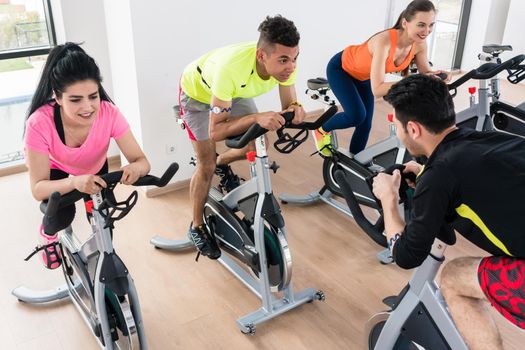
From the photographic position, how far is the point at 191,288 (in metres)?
2.89

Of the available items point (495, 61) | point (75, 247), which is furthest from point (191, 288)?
point (495, 61)

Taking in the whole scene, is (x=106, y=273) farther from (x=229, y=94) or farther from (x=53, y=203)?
(x=229, y=94)

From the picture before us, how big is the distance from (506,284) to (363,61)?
1954 millimetres

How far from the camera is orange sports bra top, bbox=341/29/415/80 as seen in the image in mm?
3215

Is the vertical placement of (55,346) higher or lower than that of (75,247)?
lower

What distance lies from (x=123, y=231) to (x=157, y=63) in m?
1.15

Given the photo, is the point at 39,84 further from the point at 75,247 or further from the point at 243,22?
the point at 243,22

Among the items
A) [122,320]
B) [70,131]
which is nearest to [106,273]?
[122,320]

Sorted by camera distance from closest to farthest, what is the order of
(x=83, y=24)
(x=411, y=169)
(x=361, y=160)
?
(x=411, y=169) < (x=361, y=160) < (x=83, y=24)

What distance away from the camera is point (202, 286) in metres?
2.90

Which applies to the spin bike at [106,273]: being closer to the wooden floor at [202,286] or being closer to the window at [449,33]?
the wooden floor at [202,286]

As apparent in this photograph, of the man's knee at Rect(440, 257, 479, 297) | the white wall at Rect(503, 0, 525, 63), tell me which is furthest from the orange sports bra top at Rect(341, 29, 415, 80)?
the white wall at Rect(503, 0, 525, 63)

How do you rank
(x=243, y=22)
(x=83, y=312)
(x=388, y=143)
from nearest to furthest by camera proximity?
(x=83, y=312) < (x=388, y=143) < (x=243, y=22)

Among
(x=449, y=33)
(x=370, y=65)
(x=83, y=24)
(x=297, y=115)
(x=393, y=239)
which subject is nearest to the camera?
(x=393, y=239)
